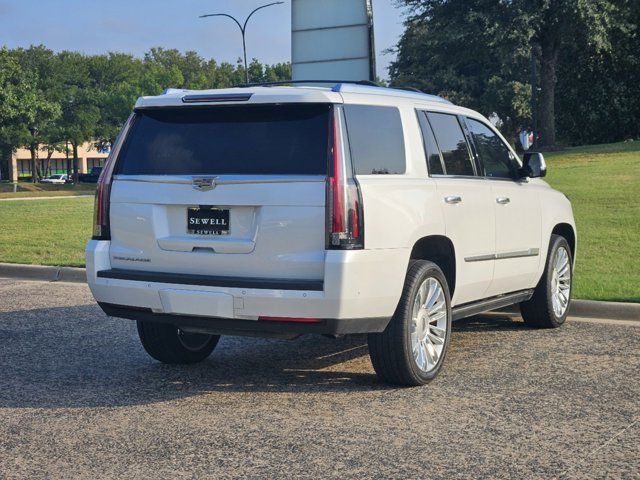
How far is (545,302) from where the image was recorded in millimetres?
8547

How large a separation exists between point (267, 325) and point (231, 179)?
94cm

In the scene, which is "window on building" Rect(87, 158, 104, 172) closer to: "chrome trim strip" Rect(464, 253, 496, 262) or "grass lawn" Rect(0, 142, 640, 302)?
"grass lawn" Rect(0, 142, 640, 302)

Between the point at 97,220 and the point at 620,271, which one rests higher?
the point at 97,220

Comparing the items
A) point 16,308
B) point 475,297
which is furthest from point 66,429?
point 16,308

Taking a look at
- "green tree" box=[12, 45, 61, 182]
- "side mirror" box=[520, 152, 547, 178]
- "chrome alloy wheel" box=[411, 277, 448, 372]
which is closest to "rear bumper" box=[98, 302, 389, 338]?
"chrome alloy wheel" box=[411, 277, 448, 372]

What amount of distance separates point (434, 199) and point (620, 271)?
18.1ft

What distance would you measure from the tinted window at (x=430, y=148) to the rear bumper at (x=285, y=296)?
932 millimetres

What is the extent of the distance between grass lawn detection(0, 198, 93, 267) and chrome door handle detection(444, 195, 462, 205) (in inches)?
285

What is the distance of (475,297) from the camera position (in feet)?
24.2

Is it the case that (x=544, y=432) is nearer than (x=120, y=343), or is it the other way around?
(x=544, y=432)

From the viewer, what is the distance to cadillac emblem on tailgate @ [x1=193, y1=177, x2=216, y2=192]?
609cm

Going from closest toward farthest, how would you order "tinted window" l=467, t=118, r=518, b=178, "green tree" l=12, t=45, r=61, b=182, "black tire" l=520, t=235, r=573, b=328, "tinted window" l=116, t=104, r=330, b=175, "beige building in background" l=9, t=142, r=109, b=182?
"tinted window" l=116, t=104, r=330, b=175 < "tinted window" l=467, t=118, r=518, b=178 < "black tire" l=520, t=235, r=573, b=328 < "green tree" l=12, t=45, r=61, b=182 < "beige building in background" l=9, t=142, r=109, b=182

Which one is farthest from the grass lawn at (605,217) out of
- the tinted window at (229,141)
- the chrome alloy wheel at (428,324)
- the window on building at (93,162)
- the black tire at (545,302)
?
the window on building at (93,162)

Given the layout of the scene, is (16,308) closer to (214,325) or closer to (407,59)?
(214,325)
